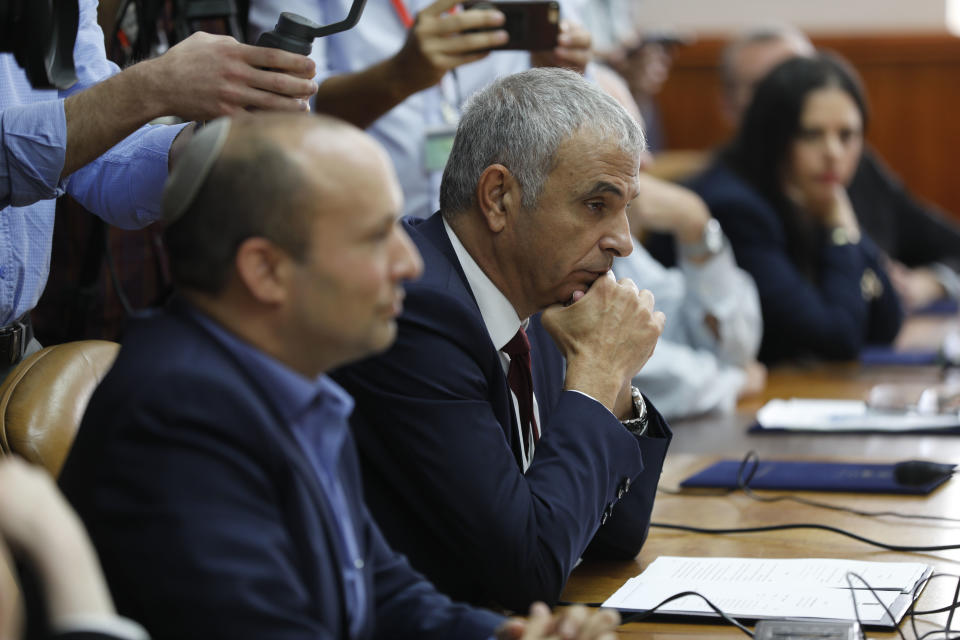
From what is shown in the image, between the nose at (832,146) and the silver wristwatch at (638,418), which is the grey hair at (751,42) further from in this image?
the silver wristwatch at (638,418)

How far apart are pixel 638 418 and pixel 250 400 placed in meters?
0.91

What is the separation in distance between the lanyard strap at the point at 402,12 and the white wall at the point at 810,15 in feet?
16.6

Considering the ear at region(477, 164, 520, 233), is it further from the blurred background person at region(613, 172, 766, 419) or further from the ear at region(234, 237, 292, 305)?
the blurred background person at region(613, 172, 766, 419)

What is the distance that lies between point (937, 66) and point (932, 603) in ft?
21.2

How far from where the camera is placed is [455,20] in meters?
2.47

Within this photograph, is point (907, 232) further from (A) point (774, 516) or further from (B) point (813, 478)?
(A) point (774, 516)

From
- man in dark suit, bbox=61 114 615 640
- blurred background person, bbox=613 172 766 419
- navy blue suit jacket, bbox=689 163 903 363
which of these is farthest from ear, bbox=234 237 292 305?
navy blue suit jacket, bbox=689 163 903 363

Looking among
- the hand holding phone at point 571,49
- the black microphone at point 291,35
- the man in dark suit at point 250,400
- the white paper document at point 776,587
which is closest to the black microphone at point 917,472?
the white paper document at point 776,587

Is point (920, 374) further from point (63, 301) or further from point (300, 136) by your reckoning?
point (300, 136)

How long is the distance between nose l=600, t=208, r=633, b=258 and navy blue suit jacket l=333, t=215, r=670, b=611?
0.25 m

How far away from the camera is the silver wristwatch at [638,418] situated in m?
1.94

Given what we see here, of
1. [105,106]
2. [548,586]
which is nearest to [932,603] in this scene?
[548,586]

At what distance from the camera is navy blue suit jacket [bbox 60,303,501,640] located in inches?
43.0

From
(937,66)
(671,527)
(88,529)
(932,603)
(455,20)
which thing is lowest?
(937,66)
